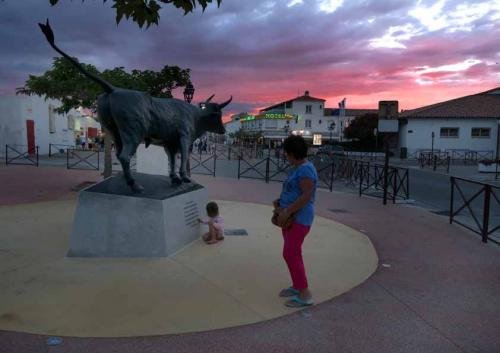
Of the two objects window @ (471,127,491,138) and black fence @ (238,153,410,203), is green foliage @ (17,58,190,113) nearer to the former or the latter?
black fence @ (238,153,410,203)

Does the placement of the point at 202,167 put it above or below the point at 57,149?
below

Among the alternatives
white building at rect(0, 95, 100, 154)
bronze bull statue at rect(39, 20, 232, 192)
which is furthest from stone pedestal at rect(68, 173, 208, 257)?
white building at rect(0, 95, 100, 154)

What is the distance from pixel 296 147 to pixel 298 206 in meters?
0.54

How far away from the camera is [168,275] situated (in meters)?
4.68

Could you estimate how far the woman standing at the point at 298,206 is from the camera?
3.65 metres

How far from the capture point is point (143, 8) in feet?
12.1

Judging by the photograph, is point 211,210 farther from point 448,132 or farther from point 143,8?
point 448,132

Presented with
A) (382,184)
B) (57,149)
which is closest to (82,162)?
(57,149)

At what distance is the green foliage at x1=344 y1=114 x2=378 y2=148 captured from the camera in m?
48.5

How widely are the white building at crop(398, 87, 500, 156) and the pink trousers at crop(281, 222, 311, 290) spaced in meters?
39.8

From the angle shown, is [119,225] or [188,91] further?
[188,91]

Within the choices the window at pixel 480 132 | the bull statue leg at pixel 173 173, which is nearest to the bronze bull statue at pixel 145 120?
the bull statue leg at pixel 173 173

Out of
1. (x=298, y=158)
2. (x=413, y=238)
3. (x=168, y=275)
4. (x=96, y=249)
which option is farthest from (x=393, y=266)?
(x=96, y=249)

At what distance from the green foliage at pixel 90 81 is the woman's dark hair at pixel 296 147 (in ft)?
27.2
